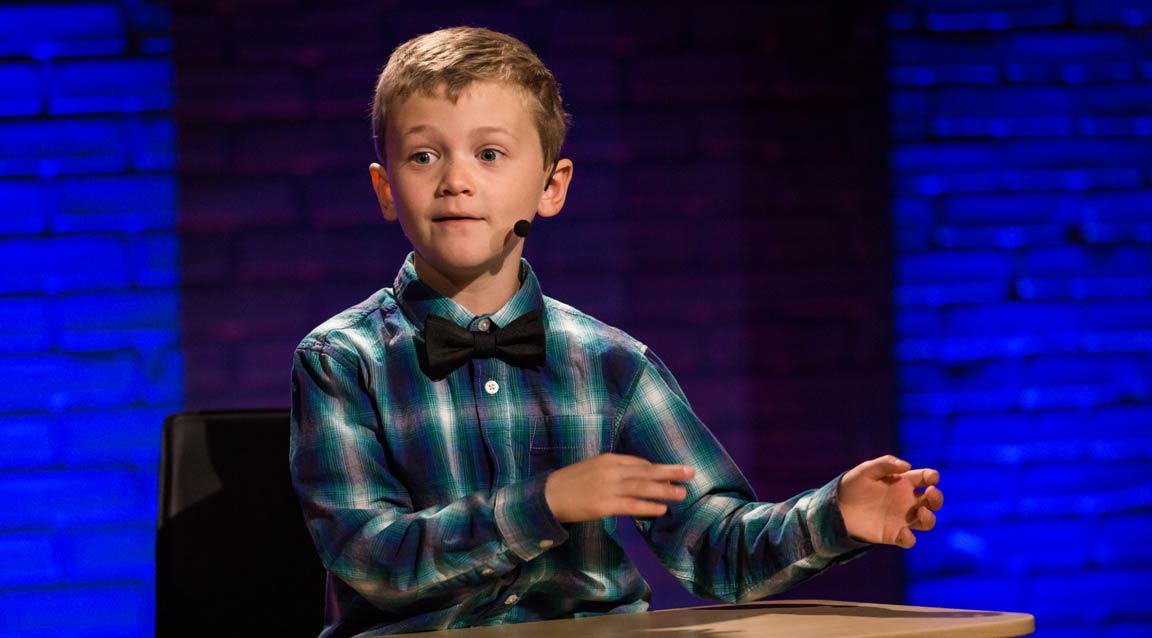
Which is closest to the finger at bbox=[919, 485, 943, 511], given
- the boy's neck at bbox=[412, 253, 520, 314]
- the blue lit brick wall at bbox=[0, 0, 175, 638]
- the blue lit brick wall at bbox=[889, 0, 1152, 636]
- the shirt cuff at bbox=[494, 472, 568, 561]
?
the shirt cuff at bbox=[494, 472, 568, 561]

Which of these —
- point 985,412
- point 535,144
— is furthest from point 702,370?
point 535,144

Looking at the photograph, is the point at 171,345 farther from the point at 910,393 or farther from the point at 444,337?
the point at 910,393

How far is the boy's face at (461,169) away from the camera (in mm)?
1812

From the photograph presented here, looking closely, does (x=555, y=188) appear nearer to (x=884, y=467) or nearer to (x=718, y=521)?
(x=718, y=521)

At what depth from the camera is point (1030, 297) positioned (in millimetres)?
3463

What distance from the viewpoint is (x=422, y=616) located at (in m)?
1.76

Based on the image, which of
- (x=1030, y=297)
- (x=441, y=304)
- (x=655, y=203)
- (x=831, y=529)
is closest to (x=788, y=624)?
(x=831, y=529)

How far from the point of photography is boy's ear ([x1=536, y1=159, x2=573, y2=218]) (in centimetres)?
199

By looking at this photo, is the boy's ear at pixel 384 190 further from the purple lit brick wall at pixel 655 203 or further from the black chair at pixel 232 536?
the purple lit brick wall at pixel 655 203

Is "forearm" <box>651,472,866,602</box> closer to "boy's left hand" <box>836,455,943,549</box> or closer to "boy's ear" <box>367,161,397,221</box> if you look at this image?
"boy's left hand" <box>836,455,943,549</box>

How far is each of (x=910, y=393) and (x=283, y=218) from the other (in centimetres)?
164

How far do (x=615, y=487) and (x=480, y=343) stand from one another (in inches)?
17.2

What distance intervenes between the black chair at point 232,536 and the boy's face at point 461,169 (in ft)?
1.98

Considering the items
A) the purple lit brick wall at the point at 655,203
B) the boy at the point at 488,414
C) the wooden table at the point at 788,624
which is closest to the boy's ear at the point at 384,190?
the boy at the point at 488,414
